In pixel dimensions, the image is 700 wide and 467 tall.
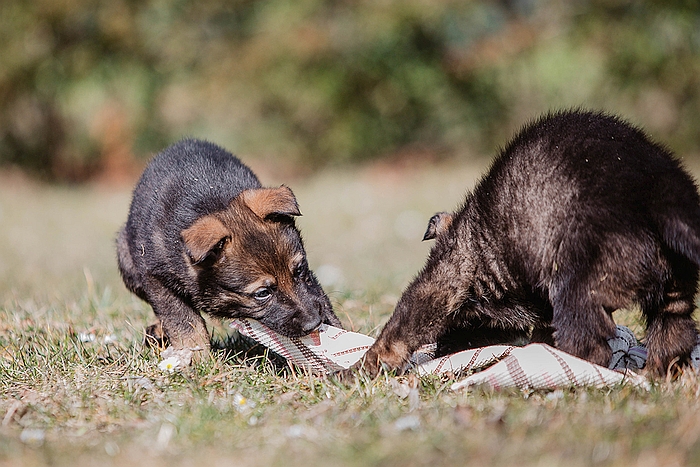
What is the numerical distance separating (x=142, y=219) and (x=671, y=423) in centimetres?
292

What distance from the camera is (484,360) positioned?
349 cm

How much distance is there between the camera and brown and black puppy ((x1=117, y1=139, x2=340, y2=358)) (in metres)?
3.89

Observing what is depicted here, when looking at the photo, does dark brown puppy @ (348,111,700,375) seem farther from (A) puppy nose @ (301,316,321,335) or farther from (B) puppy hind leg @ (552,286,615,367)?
(A) puppy nose @ (301,316,321,335)

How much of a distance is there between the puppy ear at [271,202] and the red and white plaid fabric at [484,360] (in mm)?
555

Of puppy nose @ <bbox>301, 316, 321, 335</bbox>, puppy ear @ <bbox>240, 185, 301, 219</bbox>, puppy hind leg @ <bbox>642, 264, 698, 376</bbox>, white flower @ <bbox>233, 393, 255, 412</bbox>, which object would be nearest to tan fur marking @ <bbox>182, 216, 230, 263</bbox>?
puppy ear @ <bbox>240, 185, 301, 219</bbox>

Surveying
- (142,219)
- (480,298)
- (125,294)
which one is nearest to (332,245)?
(125,294)

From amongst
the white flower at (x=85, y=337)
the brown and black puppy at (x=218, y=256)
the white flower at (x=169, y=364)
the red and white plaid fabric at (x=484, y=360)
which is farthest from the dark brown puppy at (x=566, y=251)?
the white flower at (x=85, y=337)


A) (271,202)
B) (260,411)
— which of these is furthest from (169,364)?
(271,202)

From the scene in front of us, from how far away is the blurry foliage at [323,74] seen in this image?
13359mm

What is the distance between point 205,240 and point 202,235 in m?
0.04

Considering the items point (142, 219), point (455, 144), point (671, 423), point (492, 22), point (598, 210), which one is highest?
point (492, 22)

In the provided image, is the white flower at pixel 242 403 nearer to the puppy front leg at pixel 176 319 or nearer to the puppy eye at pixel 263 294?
the puppy eye at pixel 263 294

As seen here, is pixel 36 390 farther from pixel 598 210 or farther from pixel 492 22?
pixel 492 22

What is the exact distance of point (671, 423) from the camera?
2521mm
